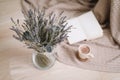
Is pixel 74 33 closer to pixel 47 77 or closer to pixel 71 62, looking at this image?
pixel 71 62

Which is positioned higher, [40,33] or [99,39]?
[40,33]

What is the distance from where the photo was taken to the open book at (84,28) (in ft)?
3.92

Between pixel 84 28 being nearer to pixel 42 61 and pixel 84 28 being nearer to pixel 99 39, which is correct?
pixel 99 39

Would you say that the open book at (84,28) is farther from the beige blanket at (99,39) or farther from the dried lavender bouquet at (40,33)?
the dried lavender bouquet at (40,33)

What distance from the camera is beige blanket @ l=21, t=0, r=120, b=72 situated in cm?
114

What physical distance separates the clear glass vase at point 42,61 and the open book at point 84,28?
0.15 metres

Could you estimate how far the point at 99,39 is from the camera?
1217 mm

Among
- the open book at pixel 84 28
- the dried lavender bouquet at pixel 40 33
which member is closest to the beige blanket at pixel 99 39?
the open book at pixel 84 28

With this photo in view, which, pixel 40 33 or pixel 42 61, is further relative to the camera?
pixel 42 61

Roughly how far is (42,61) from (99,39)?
34 centimetres

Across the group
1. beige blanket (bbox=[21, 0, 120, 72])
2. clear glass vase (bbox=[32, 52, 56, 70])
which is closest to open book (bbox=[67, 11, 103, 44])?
beige blanket (bbox=[21, 0, 120, 72])

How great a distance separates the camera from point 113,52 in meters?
1.18

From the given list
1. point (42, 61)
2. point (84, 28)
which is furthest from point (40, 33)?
point (84, 28)

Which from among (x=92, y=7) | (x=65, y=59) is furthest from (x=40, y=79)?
(x=92, y=7)
